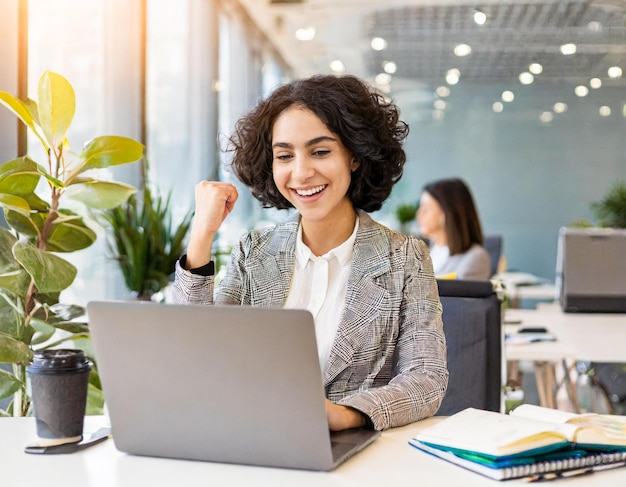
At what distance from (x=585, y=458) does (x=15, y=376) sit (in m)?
1.76

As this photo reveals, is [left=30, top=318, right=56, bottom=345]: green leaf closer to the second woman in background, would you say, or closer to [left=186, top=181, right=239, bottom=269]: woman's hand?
[left=186, top=181, right=239, bottom=269]: woman's hand

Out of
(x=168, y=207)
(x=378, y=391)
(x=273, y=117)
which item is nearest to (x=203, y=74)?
(x=168, y=207)

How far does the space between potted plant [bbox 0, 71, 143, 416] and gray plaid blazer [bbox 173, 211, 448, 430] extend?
2.25 feet

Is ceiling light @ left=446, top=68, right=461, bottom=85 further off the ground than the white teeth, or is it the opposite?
ceiling light @ left=446, top=68, right=461, bottom=85

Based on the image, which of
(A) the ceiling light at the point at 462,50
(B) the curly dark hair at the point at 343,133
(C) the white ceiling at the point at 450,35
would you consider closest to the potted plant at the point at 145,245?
(B) the curly dark hair at the point at 343,133

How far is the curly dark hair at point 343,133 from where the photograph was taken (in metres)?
2.00

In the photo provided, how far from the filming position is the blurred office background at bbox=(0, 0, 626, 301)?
6895 mm

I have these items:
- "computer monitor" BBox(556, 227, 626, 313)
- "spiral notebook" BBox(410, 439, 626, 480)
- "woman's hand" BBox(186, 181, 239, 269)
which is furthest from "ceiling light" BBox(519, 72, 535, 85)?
"spiral notebook" BBox(410, 439, 626, 480)

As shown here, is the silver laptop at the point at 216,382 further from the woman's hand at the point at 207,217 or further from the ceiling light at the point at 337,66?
the ceiling light at the point at 337,66

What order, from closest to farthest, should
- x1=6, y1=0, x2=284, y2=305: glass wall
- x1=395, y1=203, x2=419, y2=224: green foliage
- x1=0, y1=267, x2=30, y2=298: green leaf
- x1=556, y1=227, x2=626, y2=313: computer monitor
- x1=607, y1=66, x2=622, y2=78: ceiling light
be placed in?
x1=0, y1=267, x2=30, y2=298: green leaf < x1=6, y1=0, x2=284, y2=305: glass wall < x1=556, y1=227, x2=626, y2=313: computer monitor < x1=607, y1=66, x2=622, y2=78: ceiling light < x1=395, y1=203, x2=419, y2=224: green foliage

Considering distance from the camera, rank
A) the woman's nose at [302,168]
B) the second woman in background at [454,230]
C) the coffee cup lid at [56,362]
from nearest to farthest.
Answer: the coffee cup lid at [56,362], the woman's nose at [302,168], the second woman in background at [454,230]

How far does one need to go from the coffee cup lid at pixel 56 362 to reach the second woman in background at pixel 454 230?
342cm

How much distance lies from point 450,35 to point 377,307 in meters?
7.41

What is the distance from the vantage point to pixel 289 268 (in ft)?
6.61
